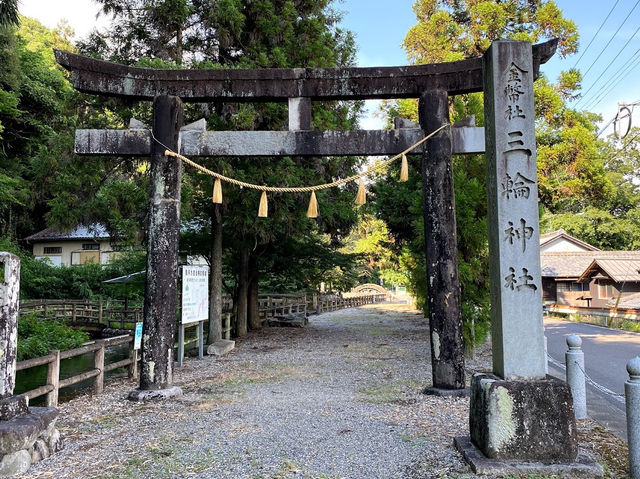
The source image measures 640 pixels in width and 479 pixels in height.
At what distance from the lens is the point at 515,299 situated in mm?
3834

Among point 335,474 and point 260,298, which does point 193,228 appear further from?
point 335,474

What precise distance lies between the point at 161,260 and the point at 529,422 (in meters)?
4.81

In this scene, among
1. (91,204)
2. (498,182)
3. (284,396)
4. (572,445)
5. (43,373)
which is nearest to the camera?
(572,445)

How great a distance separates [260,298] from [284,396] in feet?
44.8

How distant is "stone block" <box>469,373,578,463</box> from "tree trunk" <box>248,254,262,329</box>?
1125 centimetres

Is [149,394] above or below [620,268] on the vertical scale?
below

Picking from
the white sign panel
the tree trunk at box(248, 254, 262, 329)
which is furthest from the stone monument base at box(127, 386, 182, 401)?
the tree trunk at box(248, 254, 262, 329)

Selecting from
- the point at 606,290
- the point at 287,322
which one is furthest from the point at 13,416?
the point at 606,290

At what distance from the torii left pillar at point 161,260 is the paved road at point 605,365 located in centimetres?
551

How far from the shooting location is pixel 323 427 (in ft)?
15.6

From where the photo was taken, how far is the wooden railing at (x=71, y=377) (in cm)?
552

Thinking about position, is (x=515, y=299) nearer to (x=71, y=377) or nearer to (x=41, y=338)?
(x=71, y=377)

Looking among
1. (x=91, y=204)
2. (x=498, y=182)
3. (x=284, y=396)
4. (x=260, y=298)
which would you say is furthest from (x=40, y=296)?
(x=498, y=182)

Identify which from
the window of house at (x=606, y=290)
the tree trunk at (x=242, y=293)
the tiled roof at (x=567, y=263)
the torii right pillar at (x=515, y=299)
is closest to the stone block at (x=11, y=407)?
the torii right pillar at (x=515, y=299)
